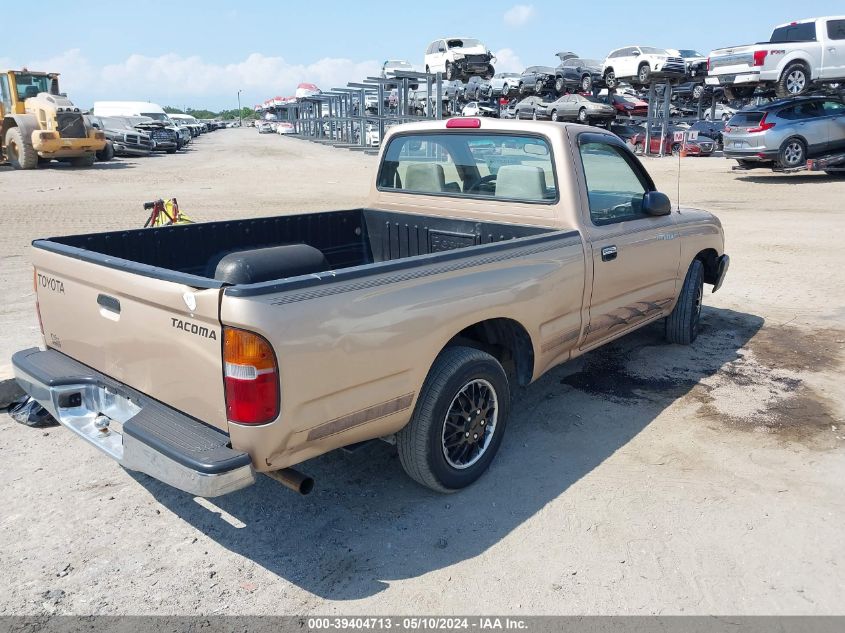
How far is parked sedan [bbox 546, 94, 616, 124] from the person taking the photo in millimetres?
29719

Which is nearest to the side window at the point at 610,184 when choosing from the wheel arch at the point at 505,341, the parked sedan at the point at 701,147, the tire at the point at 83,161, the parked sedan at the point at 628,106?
the wheel arch at the point at 505,341

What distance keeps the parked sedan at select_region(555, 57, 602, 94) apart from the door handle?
31273 mm

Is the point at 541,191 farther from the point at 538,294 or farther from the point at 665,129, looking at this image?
the point at 665,129

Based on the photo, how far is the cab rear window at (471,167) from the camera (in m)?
4.48

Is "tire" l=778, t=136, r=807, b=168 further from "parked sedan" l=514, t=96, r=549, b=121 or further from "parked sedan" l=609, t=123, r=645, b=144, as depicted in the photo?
"parked sedan" l=514, t=96, r=549, b=121

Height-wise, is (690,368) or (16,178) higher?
(16,178)

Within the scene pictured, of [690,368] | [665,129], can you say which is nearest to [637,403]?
[690,368]

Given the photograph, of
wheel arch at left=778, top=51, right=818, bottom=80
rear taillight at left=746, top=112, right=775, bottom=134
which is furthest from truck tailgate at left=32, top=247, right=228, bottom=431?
wheel arch at left=778, top=51, right=818, bottom=80

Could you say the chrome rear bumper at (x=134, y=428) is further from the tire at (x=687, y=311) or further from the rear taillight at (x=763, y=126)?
the rear taillight at (x=763, y=126)

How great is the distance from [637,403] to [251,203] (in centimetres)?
1345

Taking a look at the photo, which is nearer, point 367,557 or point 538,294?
point 367,557

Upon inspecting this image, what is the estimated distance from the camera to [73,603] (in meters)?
2.82

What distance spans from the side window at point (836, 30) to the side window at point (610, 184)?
61.1ft

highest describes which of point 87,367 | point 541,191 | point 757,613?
point 541,191
